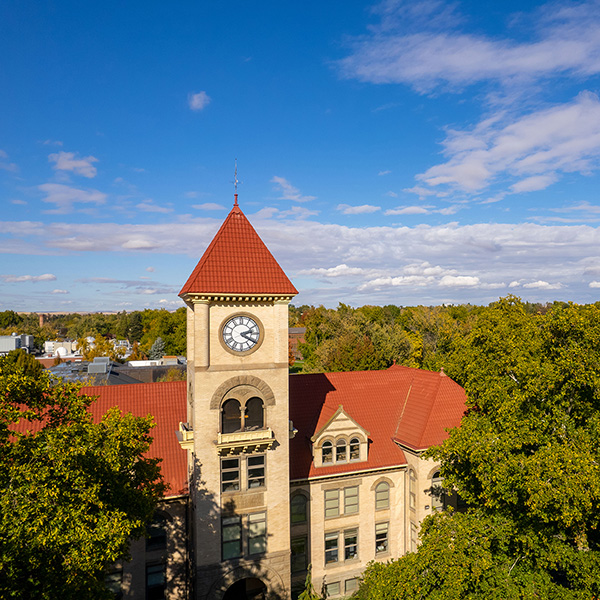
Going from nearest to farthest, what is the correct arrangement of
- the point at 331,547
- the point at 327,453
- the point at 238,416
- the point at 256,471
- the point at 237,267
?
the point at 237,267 < the point at 238,416 < the point at 256,471 < the point at 331,547 < the point at 327,453

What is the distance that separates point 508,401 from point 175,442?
19966mm

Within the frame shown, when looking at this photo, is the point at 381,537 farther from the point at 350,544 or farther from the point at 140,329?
the point at 140,329

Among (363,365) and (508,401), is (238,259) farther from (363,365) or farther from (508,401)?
(363,365)

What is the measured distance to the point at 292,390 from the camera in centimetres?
3092

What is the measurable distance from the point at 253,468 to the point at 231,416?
129 inches

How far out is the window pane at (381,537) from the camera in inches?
1155

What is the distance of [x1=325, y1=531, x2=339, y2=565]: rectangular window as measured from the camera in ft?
91.7

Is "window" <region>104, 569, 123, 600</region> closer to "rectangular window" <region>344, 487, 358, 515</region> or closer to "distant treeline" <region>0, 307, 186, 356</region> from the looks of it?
"rectangular window" <region>344, 487, 358, 515</region>

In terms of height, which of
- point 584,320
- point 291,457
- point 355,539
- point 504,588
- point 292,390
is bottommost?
point 355,539

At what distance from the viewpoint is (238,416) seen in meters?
24.1

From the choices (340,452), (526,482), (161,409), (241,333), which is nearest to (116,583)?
(161,409)

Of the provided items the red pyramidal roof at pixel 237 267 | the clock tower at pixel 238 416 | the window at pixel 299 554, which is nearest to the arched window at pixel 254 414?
the clock tower at pixel 238 416

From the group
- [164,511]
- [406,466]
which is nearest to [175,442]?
[164,511]

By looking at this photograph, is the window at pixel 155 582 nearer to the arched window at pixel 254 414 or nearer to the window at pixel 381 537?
the arched window at pixel 254 414
